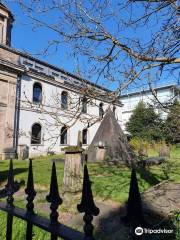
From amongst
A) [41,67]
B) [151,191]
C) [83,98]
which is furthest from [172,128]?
[41,67]

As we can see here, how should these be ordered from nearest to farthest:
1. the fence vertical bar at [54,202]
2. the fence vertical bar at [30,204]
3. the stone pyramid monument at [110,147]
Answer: the fence vertical bar at [54,202], the fence vertical bar at [30,204], the stone pyramid monument at [110,147]

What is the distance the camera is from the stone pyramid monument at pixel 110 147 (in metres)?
13.9

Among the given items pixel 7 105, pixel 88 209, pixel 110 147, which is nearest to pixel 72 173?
pixel 88 209

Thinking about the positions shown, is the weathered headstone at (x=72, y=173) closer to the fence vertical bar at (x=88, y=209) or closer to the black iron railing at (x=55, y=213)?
the black iron railing at (x=55, y=213)

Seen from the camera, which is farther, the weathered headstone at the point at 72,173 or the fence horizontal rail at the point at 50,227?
the weathered headstone at the point at 72,173

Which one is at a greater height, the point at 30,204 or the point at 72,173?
the point at 30,204

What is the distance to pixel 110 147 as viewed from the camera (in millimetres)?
14320

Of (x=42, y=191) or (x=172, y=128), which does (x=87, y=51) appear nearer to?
(x=172, y=128)

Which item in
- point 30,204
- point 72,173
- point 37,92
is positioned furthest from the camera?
point 37,92

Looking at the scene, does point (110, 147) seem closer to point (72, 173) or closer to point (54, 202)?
point (72, 173)

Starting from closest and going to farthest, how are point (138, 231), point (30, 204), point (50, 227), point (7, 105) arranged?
point (138, 231) < point (50, 227) < point (30, 204) < point (7, 105)

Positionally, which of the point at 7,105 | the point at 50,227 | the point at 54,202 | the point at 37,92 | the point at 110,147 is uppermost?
the point at 37,92

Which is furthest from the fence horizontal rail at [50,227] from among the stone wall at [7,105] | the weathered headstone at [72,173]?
the stone wall at [7,105]

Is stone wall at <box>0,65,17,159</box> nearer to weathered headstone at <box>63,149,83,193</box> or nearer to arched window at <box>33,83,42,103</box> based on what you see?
arched window at <box>33,83,42,103</box>
